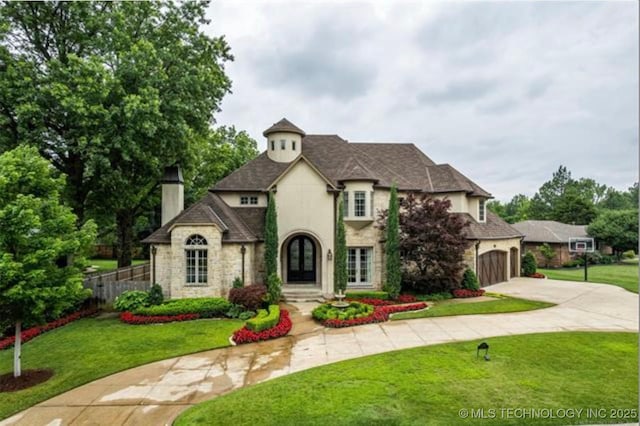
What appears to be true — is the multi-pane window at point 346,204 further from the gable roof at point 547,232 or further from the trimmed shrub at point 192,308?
the gable roof at point 547,232

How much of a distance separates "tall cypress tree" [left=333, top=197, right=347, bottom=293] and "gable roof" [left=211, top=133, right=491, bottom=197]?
2.32 meters

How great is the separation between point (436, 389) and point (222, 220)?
13761 mm

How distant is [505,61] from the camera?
1292cm

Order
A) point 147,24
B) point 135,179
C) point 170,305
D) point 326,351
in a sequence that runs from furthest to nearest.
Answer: point 135,179
point 147,24
point 170,305
point 326,351

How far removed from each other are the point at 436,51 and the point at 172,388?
15630mm

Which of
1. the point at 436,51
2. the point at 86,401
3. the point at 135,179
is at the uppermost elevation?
the point at 436,51

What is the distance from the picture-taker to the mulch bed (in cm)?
940

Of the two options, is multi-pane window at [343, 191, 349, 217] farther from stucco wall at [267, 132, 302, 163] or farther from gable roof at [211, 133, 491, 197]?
stucco wall at [267, 132, 302, 163]

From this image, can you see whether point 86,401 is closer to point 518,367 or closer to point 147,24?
point 518,367

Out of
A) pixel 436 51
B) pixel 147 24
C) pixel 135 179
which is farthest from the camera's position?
pixel 135 179

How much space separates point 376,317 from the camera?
14.8 m

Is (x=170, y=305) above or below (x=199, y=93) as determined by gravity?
below

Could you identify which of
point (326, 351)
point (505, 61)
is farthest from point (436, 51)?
point (326, 351)

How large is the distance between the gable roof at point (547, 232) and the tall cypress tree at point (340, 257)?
2751 cm
